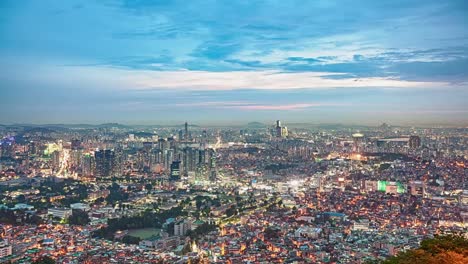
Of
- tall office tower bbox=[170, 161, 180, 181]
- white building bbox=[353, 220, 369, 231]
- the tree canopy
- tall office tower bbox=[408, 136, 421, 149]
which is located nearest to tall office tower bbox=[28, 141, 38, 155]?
tall office tower bbox=[170, 161, 180, 181]

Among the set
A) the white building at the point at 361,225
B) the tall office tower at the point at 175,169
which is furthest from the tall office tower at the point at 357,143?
the white building at the point at 361,225

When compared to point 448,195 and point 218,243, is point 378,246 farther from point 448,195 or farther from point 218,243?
point 448,195

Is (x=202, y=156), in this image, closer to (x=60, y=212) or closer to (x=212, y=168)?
(x=212, y=168)

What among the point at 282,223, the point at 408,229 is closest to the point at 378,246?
the point at 408,229

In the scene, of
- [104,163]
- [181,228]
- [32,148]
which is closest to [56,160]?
[104,163]

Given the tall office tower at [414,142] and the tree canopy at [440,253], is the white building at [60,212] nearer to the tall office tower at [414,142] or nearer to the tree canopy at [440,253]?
the tree canopy at [440,253]
